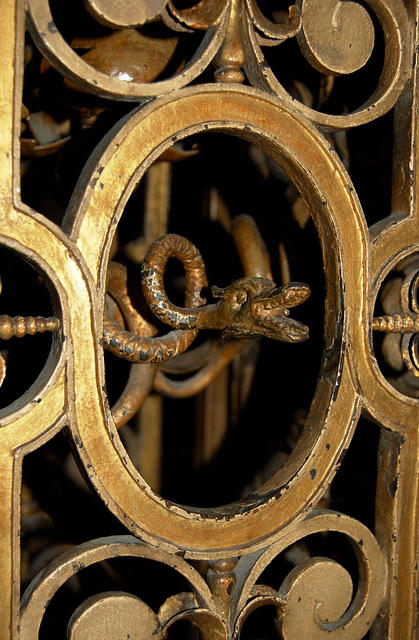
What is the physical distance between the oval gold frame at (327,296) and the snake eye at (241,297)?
0.09 metres

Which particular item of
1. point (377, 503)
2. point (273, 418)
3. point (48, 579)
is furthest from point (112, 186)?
point (273, 418)

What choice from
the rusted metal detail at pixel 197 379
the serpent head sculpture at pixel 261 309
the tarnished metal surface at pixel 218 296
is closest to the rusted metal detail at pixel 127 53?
the tarnished metal surface at pixel 218 296

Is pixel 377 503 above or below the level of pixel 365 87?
below

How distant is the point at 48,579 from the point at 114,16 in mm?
430

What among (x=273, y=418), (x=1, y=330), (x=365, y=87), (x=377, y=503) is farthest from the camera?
(x=273, y=418)

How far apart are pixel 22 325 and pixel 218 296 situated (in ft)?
0.66

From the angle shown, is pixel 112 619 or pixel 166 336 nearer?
pixel 112 619

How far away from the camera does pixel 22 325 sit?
511mm

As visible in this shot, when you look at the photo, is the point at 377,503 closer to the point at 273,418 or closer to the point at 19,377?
the point at 273,418

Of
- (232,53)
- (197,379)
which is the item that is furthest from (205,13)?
(197,379)

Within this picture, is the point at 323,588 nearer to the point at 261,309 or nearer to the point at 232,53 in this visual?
the point at 261,309

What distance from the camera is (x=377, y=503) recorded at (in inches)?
28.1

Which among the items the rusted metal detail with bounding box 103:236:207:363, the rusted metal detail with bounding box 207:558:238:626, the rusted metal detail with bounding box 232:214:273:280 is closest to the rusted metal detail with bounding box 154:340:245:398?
the rusted metal detail with bounding box 232:214:273:280

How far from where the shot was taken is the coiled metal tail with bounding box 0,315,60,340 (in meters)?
0.50
